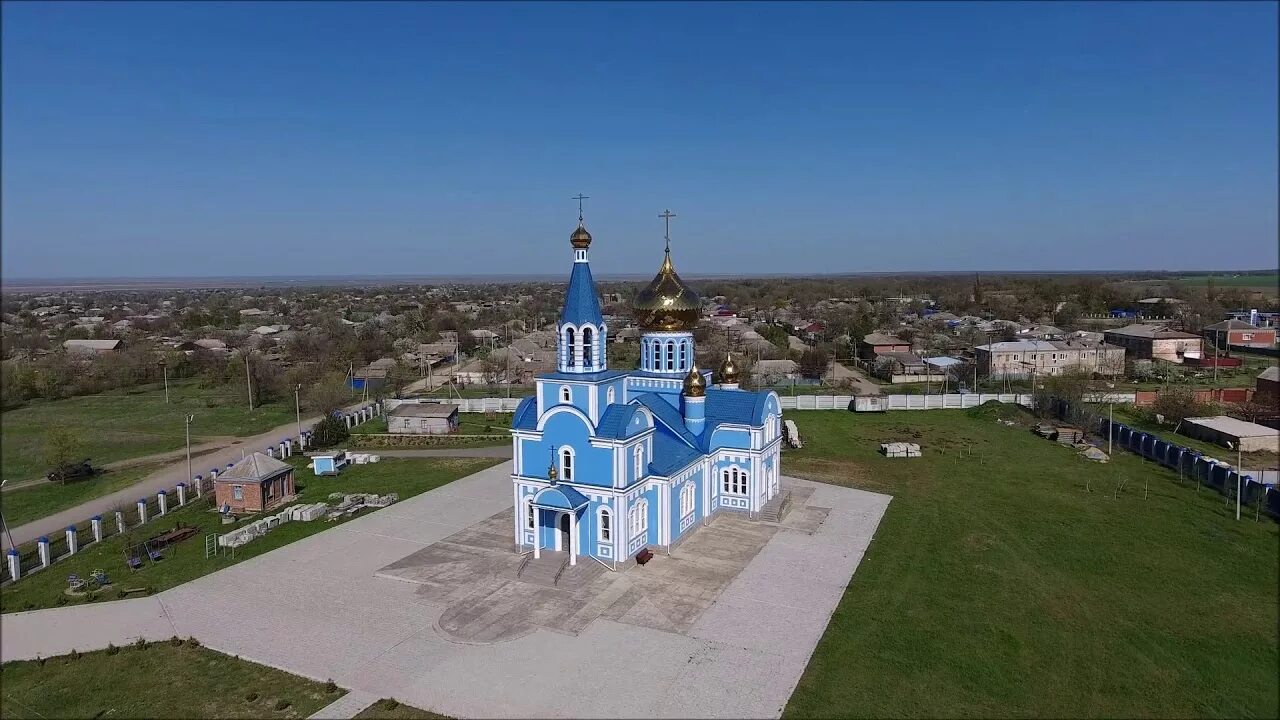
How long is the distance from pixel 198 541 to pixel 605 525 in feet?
41.2

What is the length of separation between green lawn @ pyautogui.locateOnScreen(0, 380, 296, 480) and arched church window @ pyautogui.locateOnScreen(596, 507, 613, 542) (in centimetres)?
2028

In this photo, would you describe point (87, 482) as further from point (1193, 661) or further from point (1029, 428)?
point (1029, 428)

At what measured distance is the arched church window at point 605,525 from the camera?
18141 millimetres

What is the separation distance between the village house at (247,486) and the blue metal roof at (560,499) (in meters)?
11.6

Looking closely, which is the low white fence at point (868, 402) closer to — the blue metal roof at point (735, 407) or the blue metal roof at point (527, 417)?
the blue metal roof at point (735, 407)

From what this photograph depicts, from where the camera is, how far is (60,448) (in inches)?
1015

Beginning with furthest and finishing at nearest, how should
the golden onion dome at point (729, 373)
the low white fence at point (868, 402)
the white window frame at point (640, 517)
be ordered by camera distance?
the low white fence at point (868, 402), the golden onion dome at point (729, 373), the white window frame at point (640, 517)

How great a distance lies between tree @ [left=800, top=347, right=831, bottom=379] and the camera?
52.7m

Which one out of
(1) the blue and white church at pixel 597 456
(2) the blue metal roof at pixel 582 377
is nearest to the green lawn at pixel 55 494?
(1) the blue and white church at pixel 597 456

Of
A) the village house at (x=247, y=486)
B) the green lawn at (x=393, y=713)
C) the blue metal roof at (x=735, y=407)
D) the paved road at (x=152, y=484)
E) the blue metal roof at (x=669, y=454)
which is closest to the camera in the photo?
the green lawn at (x=393, y=713)

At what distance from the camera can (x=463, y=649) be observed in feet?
47.1

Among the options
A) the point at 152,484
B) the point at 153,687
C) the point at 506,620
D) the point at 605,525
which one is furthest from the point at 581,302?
the point at 152,484

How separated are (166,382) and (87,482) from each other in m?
19.9

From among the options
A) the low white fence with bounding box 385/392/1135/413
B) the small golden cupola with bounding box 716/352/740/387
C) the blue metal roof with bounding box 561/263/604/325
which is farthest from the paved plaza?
the low white fence with bounding box 385/392/1135/413
